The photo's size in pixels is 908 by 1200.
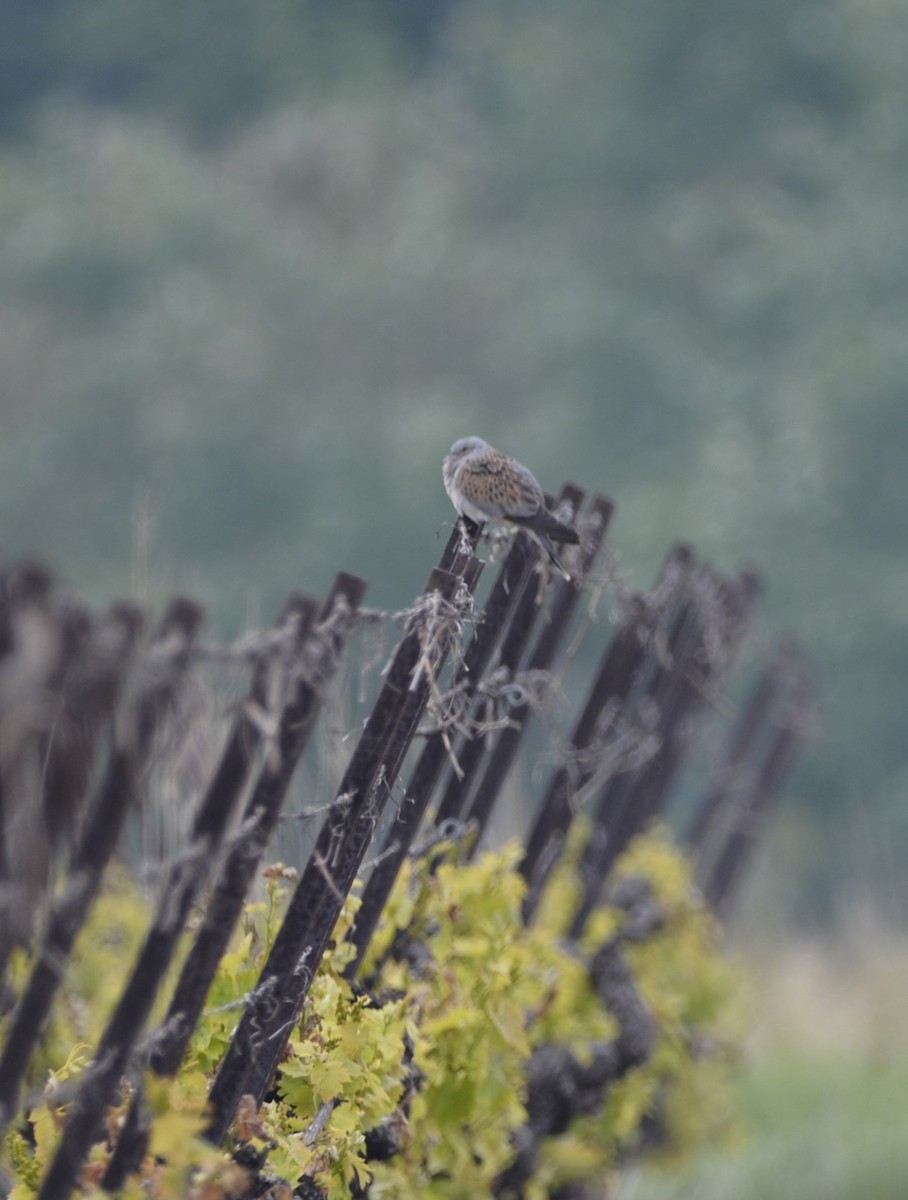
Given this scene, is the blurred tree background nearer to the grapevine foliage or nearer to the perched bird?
the grapevine foliage

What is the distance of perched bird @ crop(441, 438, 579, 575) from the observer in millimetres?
4664

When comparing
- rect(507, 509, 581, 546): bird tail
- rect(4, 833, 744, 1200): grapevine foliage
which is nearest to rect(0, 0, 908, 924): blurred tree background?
rect(4, 833, 744, 1200): grapevine foliage

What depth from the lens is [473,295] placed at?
36281mm

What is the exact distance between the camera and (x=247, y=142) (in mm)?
39000

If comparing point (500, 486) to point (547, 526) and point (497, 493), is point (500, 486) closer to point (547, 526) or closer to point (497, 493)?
point (497, 493)

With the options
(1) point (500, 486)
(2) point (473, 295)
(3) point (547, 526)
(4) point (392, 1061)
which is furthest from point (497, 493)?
(2) point (473, 295)

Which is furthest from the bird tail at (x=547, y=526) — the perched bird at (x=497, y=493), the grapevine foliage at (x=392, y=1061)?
the grapevine foliage at (x=392, y=1061)

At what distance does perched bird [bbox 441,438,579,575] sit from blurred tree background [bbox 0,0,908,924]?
→ 66.2ft

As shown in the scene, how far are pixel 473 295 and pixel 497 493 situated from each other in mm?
32043

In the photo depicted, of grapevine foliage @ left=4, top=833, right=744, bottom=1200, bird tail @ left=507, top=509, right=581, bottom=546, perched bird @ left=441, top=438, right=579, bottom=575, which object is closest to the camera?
grapevine foliage @ left=4, top=833, right=744, bottom=1200

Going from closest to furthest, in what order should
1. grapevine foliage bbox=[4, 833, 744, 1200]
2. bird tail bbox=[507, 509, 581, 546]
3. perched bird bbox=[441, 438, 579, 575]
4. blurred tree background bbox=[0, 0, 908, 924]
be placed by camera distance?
grapevine foliage bbox=[4, 833, 744, 1200] < perched bird bbox=[441, 438, 579, 575] < bird tail bbox=[507, 509, 581, 546] < blurred tree background bbox=[0, 0, 908, 924]

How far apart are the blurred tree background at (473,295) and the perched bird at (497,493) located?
20.2 metres

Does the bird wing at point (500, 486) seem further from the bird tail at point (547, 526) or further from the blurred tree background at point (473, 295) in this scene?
the blurred tree background at point (473, 295)

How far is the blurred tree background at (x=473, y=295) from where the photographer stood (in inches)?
1178
